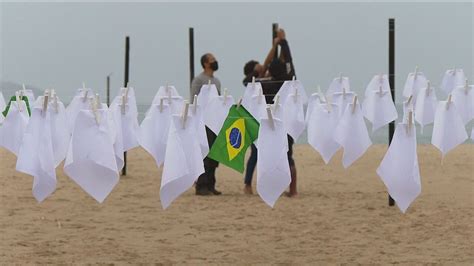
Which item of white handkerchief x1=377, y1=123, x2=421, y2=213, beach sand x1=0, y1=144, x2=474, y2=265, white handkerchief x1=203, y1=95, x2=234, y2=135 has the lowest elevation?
beach sand x1=0, y1=144, x2=474, y2=265

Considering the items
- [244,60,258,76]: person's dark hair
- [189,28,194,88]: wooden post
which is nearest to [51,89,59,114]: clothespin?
[244,60,258,76]: person's dark hair

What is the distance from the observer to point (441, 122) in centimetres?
682

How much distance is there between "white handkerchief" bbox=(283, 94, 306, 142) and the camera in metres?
7.05

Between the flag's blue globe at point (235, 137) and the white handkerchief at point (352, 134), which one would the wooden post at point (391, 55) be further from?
the flag's blue globe at point (235, 137)

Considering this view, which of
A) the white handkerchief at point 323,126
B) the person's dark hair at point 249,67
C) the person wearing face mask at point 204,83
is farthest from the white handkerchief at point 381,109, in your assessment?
the person's dark hair at point 249,67

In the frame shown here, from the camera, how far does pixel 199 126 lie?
6.12m

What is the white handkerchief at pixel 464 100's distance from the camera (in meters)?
7.44

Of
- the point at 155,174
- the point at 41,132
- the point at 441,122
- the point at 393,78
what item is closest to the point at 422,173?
the point at 155,174

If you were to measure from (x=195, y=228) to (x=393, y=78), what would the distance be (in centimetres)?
220

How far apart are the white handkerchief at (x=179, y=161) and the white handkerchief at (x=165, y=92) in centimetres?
96

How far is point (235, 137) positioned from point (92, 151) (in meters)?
0.91

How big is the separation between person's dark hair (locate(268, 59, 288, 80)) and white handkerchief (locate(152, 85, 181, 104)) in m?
2.21

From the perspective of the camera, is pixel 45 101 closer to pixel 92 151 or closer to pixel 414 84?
pixel 92 151

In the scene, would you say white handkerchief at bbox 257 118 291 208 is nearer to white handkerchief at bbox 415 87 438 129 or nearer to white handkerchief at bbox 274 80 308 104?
white handkerchief at bbox 274 80 308 104
